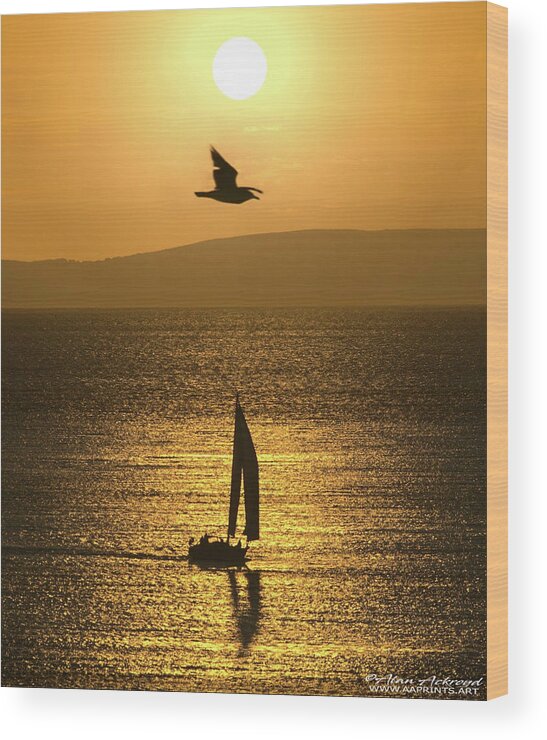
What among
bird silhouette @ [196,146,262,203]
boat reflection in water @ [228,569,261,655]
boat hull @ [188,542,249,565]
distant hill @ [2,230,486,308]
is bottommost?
boat reflection in water @ [228,569,261,655]

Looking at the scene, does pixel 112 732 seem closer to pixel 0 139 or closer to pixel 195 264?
pixel 195 264

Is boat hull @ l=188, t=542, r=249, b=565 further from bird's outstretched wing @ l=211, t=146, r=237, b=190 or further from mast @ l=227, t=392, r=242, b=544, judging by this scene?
bird's outstretched wing @ l=211, t=146, r=237, b=190

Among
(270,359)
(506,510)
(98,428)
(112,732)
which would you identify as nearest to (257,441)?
(270,359)

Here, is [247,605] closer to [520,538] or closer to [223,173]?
[520,538]

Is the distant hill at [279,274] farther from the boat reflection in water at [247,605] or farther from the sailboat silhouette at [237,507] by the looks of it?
the boat reflection in water at [247,605]

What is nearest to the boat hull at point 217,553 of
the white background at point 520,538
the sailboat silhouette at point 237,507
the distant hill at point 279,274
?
the sailboat silhouette at point 237,507

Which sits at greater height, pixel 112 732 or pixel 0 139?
pixel 0 139

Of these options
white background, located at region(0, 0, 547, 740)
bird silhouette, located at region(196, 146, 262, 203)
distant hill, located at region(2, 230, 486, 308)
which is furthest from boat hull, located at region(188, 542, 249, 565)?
bird silhouette, located at region(196, 146, 262, 203)
